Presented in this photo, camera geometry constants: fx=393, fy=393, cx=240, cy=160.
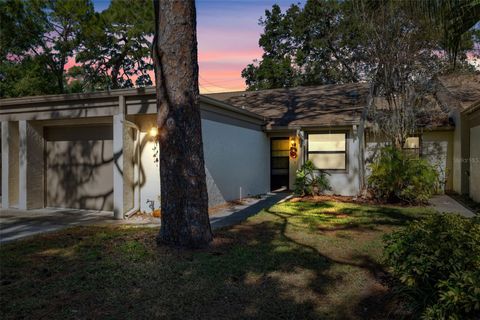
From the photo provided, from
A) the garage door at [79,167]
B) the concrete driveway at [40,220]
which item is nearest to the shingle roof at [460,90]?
the garage door at [79,167]

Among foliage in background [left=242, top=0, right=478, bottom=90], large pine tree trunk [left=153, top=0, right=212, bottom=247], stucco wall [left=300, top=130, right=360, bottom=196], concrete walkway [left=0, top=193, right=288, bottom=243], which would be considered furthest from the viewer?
stucco wall [left=300, top=130, right=360, bottom=196]

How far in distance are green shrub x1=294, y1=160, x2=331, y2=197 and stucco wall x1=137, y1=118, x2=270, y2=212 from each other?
1668 millimetres

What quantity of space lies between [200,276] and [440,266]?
2759 millimetres

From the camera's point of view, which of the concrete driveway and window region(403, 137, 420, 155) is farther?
window region(403, 137, 420, 155)

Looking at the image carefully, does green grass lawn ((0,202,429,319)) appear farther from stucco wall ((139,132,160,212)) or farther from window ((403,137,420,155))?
window ((403,137,420,155))

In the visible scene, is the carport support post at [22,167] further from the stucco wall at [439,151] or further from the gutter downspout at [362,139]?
the stucco wall at [439,151]

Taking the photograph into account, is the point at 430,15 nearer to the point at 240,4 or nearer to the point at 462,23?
the point at 462,23

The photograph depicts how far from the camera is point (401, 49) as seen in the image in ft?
40.2

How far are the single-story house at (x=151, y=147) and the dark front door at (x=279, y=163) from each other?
0.31ft

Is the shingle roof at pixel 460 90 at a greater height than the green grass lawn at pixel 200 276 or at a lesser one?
greater

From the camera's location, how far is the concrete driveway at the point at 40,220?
26.7ft

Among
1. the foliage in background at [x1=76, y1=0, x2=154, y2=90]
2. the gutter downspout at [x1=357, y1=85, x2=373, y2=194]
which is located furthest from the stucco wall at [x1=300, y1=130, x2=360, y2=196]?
the foliage in background at [x1=76, y1=0, x2=154, y2=90]

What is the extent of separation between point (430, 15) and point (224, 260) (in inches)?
157

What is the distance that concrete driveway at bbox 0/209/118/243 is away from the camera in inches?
320
